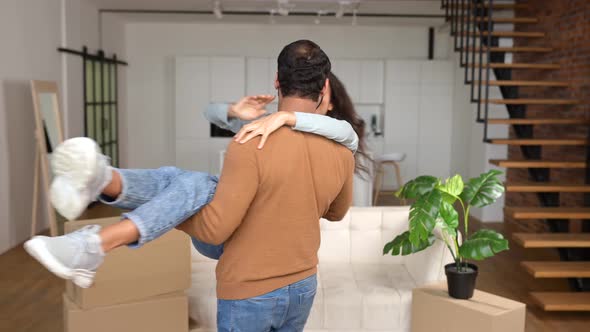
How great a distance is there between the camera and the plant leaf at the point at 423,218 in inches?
133

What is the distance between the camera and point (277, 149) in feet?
5.27

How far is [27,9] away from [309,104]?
5810mm

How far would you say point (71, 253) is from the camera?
4.61 ft

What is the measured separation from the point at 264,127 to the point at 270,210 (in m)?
0.23

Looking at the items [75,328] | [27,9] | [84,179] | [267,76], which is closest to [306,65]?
[84,179]

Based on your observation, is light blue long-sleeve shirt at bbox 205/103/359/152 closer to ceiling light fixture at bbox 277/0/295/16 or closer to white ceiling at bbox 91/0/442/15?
ceiling light fixture at bbox 277/0/295/16

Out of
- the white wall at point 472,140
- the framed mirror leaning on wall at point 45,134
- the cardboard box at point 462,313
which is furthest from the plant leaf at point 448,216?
the white wall at point 472,140

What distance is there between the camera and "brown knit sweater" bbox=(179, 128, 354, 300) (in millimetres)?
1572

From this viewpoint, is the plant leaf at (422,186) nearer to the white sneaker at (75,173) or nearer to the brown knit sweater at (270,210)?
the brown knit sweater at (270,210)

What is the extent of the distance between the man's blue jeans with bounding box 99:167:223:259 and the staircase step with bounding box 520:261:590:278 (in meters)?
3.47

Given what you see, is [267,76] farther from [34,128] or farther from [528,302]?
[528,302]

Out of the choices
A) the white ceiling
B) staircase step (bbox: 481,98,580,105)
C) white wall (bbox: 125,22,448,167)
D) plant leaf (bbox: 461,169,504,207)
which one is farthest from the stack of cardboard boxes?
white wall (bbox: 125,22,448,167)

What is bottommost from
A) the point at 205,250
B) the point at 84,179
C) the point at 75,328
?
the point at 75,328

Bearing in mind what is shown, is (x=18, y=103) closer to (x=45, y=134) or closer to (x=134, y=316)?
(x=45, y=134)
